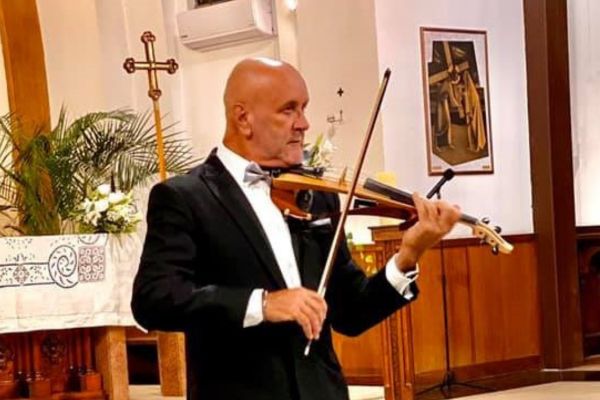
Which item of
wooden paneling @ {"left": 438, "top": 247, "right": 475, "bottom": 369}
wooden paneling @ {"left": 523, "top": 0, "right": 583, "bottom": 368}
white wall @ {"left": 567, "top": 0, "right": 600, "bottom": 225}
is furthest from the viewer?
white wall @ {"left": 567, "top": 0, "right": 600, "bottom": 225}

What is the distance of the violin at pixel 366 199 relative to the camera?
2.12 metres

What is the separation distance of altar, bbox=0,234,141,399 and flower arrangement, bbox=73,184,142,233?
71mm

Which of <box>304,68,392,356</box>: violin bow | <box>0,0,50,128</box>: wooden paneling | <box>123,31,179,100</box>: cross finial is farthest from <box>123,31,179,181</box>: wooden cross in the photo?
<box>304,68,392,356</box>: violin bow

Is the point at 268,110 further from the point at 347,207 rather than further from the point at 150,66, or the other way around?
the point at 150,66

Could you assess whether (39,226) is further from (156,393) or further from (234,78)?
(234,78)

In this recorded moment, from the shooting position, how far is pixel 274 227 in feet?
7.00

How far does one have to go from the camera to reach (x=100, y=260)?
5.89m

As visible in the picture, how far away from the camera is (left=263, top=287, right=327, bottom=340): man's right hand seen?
184cm

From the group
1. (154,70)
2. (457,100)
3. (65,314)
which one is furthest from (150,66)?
(457,100)

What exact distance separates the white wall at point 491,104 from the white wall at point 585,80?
396mm

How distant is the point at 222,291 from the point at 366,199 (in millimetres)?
371

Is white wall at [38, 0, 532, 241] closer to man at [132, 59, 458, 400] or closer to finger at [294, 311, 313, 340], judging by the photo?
man at [132, 59, 458, 400]

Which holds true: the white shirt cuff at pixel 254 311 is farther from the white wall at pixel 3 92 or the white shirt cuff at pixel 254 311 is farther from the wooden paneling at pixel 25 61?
the white wall at pixel 3 92

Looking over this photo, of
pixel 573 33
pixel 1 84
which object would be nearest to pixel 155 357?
pixel 1 84
